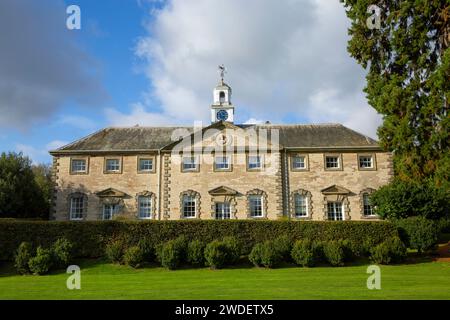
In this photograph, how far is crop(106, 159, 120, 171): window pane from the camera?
35.1m

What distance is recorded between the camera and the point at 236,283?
1659cm

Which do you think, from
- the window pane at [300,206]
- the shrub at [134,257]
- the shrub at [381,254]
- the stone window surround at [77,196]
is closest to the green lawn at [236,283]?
the shrub at [134,257]

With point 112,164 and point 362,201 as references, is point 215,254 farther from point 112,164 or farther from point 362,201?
point 362,201

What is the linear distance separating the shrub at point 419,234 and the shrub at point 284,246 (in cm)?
729

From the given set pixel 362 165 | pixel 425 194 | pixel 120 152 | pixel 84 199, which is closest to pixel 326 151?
pixel 362 165

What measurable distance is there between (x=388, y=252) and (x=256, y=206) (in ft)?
43.8

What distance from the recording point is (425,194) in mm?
26062

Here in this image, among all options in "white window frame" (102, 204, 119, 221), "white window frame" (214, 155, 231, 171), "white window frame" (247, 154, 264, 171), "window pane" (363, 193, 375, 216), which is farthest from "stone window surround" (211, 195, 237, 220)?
"window pane" (363, 193, 375, 216)

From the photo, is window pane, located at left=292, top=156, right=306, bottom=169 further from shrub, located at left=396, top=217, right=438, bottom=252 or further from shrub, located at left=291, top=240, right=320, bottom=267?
shrub, located at left=291, top=240, right=320, bottom=267

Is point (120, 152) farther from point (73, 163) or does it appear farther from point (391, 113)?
point (391, 113)

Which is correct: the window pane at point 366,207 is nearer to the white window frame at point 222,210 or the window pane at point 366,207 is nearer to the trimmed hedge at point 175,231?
the trimmed hedge at point 175,231

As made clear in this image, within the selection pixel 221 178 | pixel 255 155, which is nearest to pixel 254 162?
pixel 255 155

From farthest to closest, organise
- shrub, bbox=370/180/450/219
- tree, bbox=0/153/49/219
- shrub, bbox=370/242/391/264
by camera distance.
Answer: tree, bbox=0/153/49/219, shrub, bbox=370/180/450/219, shrub, bbox=370/242/391/264

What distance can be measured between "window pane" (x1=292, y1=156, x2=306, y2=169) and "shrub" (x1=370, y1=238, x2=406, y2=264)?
1304 cm
